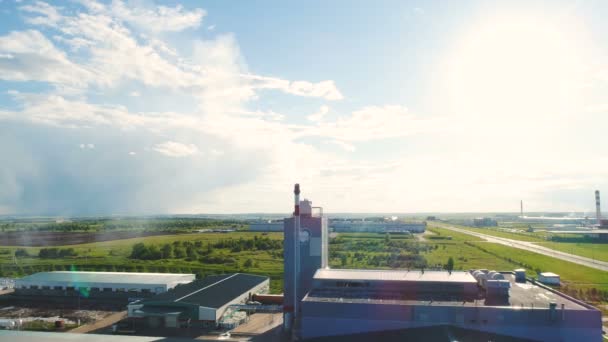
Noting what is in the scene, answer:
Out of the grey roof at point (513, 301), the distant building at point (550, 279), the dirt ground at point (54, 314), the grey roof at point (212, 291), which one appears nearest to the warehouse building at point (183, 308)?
the grey roof at point (212, 291)

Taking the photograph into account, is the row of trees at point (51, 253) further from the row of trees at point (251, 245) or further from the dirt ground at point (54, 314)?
the dirt ground at point (54, 314)

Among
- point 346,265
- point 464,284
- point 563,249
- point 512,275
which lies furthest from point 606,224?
point 464,284

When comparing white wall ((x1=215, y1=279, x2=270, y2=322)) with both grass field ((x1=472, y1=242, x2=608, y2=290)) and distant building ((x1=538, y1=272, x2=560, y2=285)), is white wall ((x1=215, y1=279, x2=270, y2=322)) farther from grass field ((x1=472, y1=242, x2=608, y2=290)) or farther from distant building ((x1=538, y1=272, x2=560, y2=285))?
grass field ((x1=472, y1=242, x2=608, y2=290))

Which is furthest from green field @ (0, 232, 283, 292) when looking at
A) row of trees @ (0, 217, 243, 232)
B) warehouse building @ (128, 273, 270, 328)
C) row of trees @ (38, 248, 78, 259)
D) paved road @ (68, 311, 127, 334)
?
row of trees @ (0, 217, 243, 232)

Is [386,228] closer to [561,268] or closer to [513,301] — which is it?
[561,268]

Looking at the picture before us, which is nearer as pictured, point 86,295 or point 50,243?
point 86,295

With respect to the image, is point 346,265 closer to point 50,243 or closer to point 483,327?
point 483,327
